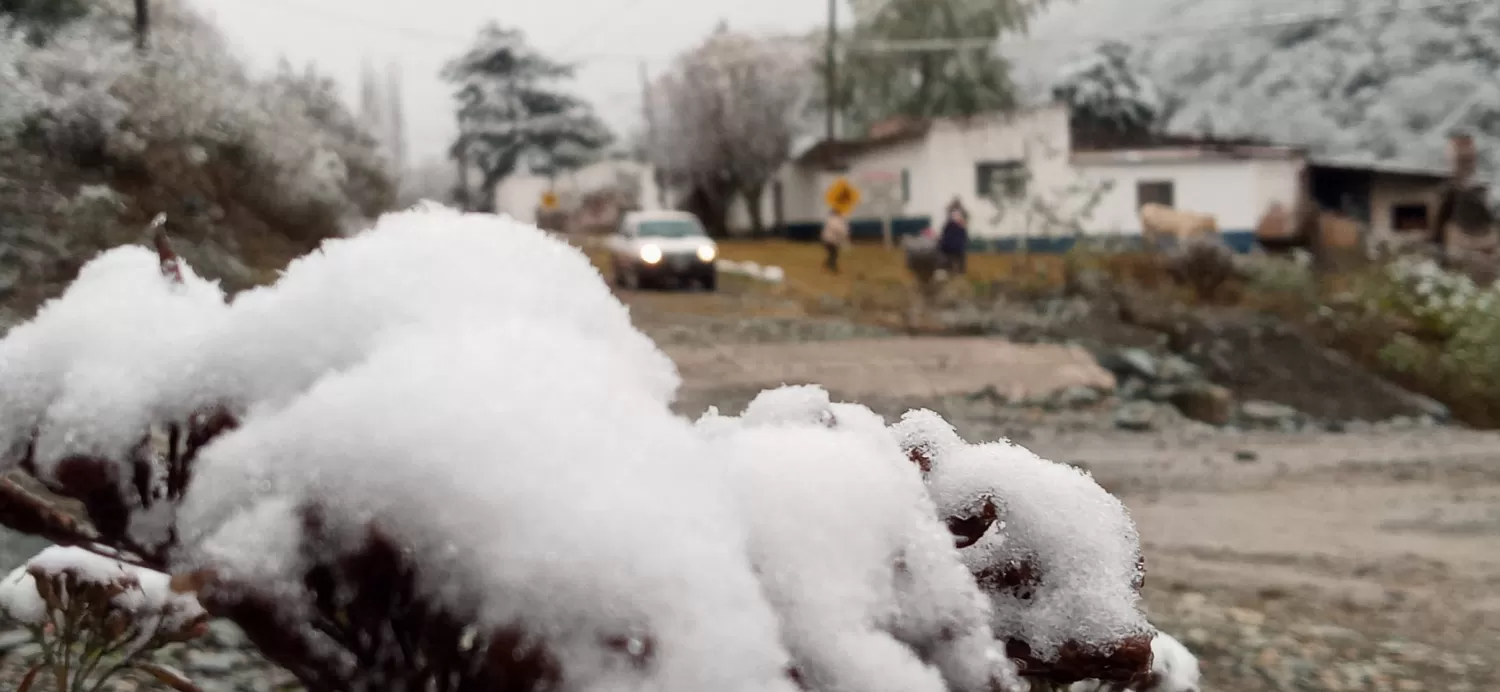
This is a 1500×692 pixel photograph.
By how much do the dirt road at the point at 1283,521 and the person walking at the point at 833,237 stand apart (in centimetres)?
37

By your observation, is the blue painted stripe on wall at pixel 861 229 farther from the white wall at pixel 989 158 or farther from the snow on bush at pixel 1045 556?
the snow on bush at pixel 1045 556

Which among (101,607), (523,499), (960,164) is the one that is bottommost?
(101,607)

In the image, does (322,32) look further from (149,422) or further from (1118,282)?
(1118,282)

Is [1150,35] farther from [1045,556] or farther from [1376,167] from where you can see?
[1045,556]

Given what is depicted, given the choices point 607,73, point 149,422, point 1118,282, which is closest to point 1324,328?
point 1118,282

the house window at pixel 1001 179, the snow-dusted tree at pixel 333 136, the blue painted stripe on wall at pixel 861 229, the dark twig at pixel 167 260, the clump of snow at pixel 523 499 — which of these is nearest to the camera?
the clump of snow at pixel 523 499

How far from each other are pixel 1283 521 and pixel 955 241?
1.22 m

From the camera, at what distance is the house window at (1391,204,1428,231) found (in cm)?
341

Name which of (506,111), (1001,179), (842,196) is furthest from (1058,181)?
(506,111)

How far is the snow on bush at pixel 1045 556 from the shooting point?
35 centimetres

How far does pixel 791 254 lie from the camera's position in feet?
9.55

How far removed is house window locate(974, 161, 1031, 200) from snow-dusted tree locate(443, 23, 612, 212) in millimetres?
1263

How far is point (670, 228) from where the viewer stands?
2.86 metres

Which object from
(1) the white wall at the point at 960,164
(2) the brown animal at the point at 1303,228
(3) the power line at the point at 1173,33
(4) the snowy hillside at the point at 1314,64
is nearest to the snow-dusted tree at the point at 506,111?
(1) the white wall at the point at 960,164
